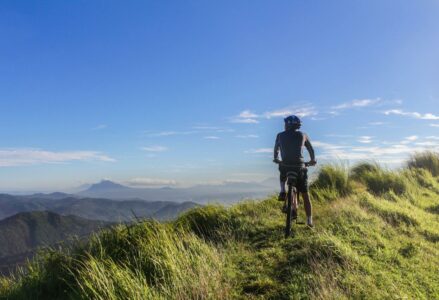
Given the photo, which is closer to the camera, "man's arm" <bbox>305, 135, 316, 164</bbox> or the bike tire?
the bike tire

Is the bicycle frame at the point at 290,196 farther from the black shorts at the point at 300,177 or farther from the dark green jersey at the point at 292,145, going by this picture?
the dark green jersey at the point at 292,145

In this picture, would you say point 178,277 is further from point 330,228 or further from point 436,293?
point 330,228

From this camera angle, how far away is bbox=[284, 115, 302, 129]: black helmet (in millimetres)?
10117

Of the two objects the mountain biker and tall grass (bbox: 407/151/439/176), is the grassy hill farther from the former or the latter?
tall grass (bbox: 407/151/439/176)

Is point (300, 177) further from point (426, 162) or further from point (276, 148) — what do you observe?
point (426, 162)

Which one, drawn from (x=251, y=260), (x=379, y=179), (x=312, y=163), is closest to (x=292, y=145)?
(x=312, y=163)

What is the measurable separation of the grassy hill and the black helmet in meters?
2.62

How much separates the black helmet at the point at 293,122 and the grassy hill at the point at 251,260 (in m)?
2.62

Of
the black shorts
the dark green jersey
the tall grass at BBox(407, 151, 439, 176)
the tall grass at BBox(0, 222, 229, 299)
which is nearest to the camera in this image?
the tall grass at BBox(0, 222, 229, 299)

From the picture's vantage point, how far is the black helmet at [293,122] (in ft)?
33.2

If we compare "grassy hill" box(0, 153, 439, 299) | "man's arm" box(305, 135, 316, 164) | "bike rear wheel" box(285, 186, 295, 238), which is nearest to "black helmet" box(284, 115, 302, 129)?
"man's arm" box(305, 135, 316, 164)

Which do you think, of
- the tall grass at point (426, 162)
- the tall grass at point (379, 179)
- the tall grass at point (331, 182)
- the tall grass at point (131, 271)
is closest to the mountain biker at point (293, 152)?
the tall grass at point (131, 271)

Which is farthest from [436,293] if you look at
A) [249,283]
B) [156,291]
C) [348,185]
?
[348,185]

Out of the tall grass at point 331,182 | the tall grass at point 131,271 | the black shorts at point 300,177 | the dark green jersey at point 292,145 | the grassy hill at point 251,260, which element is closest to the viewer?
the tall grass at point 131,271
